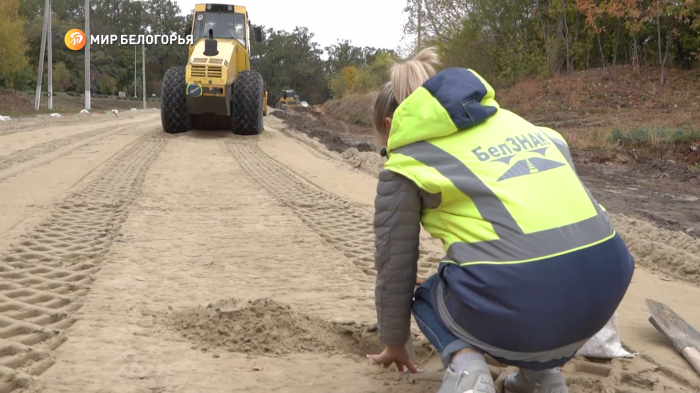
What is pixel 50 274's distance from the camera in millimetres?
4043

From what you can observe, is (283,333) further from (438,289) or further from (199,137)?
(199,137)

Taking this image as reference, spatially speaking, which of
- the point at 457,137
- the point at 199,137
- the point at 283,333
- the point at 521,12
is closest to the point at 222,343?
the point at 283,333

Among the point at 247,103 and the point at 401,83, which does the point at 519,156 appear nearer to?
the point at 401,83

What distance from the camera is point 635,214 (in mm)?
7043

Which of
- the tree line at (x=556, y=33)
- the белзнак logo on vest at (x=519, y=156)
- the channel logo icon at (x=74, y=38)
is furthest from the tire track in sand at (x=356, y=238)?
the channel logo icon at (x=74, y=38)

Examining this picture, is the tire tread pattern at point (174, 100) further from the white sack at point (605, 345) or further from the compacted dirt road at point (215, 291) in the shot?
the white sack at point (605, 345)

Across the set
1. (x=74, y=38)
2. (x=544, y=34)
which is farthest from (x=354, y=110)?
(x=74, y=38)

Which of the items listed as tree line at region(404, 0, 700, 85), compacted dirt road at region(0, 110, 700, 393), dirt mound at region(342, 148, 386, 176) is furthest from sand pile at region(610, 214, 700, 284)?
tree line at region(404, 0, 700, 85)

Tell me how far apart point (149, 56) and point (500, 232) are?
81633 millimetres

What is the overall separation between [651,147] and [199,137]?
9.24 m

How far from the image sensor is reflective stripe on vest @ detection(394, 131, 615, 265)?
6.49 feet

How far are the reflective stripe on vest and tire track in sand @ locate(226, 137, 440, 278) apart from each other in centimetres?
227

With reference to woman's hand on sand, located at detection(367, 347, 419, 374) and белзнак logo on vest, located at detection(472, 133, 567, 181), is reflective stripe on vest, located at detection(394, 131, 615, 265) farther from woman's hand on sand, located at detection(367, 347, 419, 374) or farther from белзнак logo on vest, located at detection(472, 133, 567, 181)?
woman's hand on sand, located at detection(367, 347, 419, 374)

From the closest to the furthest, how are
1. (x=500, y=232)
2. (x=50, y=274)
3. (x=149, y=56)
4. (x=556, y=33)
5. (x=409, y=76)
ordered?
1. (x=500, y=232)
2. (x=409, y=76)
3. (x=50, y=274)
4. (x=556, y=33)
5. (x=149, y=56)
